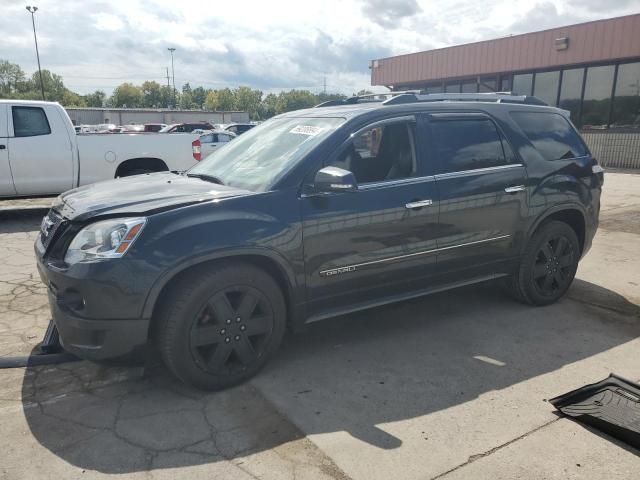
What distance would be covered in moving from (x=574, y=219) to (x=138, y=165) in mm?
7195

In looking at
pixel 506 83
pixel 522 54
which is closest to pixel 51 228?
pixel 522 54

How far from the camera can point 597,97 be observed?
1922 centimetres

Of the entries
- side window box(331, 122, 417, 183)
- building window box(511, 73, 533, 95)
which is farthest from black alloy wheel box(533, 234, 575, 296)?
building window box(511, 73, 533, 95)

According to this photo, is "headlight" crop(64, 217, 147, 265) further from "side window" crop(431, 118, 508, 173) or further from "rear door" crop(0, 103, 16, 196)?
"rear door" crop(0, 103, 16, 196)

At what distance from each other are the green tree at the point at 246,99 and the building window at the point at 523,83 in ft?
363

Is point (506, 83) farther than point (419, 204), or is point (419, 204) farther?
point (506, 83)

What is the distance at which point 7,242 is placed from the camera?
279 inches

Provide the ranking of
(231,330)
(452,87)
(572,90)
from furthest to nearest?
1. (452,87)
2. (572,90)
3. (231,330)

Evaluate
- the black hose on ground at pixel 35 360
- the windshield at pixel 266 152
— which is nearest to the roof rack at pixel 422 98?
the windshield at pixel 266 152

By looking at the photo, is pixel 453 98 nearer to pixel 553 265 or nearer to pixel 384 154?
pixel 384 154

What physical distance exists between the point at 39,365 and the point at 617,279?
5.44 metres

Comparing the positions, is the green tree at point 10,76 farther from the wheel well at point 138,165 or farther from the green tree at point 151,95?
the wheel well at point 138,165

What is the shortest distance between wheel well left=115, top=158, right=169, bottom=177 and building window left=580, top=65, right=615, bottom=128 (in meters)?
16.6

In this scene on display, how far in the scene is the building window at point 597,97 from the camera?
61.8 ft
